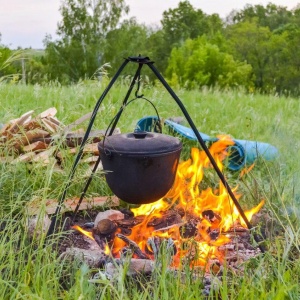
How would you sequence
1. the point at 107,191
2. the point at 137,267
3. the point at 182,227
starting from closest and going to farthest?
the point at 137,267, the point at 182,227, the point at 107,191

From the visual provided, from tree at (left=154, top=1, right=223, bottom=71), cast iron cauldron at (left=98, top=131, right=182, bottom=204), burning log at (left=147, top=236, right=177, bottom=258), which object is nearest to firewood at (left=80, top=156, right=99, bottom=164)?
cast iron cauldron at (left=98, top=131, right=182, bottom=204)

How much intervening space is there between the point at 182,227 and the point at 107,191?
101 centimetres

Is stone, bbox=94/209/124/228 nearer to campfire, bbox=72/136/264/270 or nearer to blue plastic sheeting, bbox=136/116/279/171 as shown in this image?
campfire, bbox=72/136/264/270

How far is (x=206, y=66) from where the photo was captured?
4247cm

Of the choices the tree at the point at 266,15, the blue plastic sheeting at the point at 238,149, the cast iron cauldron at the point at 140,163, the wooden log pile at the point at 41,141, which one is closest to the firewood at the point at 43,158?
the wooden log pile at the point at 41,141

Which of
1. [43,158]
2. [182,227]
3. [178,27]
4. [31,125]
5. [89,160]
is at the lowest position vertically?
[182,227]

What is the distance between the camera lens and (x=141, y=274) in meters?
2.54

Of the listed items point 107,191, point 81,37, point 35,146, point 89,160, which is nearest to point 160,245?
point 107,191

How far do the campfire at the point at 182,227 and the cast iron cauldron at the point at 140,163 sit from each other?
Result: 0.87 ft

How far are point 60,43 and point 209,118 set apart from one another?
3705cm

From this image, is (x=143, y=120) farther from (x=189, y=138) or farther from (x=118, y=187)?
(x=118, y=187)

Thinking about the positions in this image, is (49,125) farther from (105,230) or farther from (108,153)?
(108,153)

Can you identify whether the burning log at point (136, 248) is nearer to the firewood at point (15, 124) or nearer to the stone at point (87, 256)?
the stone at point (87, 256)

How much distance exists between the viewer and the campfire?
278 cm
